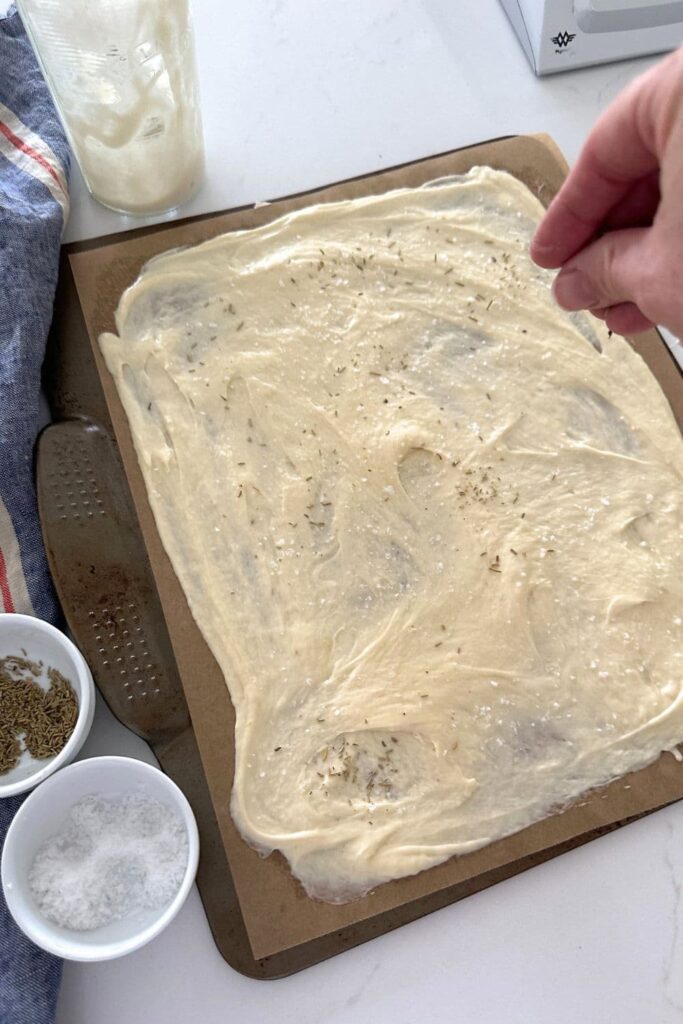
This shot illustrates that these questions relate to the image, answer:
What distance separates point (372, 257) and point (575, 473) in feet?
1.27

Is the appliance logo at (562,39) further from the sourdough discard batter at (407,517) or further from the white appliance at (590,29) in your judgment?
the sourdough discard batter at (407,517)

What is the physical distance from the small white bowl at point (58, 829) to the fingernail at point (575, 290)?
62 centimetres

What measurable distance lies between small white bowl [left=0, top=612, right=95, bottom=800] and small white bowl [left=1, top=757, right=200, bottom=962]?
3 cm

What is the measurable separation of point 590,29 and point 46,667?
45.2 inches

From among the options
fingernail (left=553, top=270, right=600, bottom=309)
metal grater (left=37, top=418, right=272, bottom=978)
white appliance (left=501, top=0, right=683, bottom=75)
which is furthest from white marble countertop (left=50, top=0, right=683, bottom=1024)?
white appliance (left=501, top=0, right=683, bottom=75)

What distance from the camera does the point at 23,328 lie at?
1.08 metres

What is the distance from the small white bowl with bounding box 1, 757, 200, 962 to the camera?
87cm

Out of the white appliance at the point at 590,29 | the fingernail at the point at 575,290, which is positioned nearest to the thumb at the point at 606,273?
the fingernail at the point at 575,290

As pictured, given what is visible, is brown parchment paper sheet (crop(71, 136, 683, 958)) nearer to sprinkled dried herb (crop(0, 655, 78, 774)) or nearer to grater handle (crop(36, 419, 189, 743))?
grater handle (crop(36, 419, 189, 743))

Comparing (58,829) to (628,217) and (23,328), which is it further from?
(628,217)

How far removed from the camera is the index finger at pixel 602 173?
27.0 inches

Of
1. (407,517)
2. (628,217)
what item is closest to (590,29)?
(628,217)

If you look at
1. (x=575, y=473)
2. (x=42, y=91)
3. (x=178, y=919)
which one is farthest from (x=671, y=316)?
(x=42, y=91)

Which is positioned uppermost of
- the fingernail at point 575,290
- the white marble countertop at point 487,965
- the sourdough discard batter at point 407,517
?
the fingernail at point 575,290
